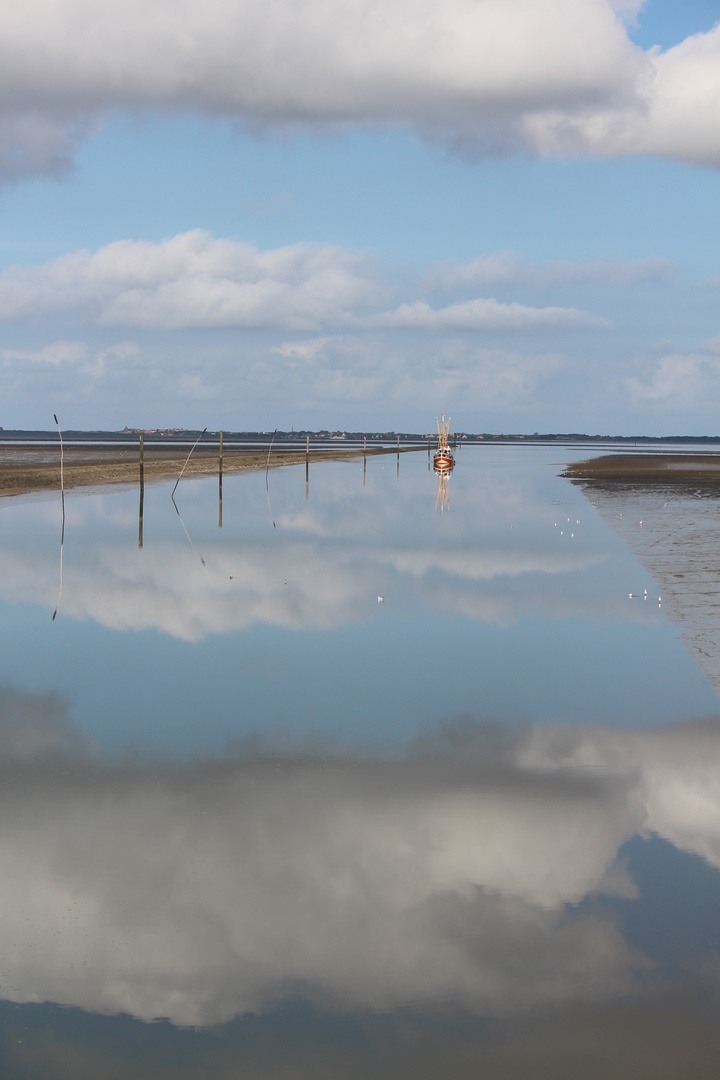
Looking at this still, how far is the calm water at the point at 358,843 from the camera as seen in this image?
5.68m

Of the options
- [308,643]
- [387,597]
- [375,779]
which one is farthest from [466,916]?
[387,597]

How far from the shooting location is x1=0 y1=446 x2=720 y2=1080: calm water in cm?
568

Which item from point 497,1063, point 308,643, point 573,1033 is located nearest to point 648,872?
point 573,1033

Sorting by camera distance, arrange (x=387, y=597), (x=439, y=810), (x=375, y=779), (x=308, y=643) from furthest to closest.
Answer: (x=387, y=597) → (x=308, y=643) → (x=375, y=779) → (x=439, y=810)

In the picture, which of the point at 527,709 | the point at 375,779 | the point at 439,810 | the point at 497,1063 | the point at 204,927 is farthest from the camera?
the point at 527,709

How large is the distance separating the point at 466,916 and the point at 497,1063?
5.06 ft

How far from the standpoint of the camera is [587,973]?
6.23 m

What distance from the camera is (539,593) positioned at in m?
21.0

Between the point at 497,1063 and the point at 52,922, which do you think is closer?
the point at 497,1063

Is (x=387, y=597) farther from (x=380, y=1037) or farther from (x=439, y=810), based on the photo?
(x=380, y=1037)

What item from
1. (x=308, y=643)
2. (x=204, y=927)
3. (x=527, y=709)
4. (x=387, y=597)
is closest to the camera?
(x=204, y=927)

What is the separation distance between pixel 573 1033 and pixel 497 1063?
544 millimetres

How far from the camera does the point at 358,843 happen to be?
26.2 feet

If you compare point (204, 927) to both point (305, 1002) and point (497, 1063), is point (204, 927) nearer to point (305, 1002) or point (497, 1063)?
point (305, 1002)
